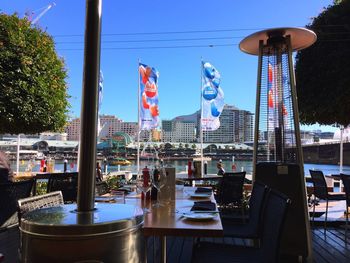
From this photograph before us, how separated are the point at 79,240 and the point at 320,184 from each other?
488 centimetres

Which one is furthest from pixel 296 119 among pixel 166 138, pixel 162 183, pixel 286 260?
pixel 166 138

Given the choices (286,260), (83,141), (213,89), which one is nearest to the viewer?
(83,141)

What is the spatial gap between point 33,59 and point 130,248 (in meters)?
4.82

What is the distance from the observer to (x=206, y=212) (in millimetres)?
2133

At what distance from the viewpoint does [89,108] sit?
3.28 feet

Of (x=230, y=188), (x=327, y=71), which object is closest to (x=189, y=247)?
(x=230, y=188)

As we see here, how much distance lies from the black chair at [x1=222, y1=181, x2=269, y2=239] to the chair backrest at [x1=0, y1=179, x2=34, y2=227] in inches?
70.0

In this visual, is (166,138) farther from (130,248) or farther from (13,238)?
(130,248)

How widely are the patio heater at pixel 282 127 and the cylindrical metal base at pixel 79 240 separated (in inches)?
113

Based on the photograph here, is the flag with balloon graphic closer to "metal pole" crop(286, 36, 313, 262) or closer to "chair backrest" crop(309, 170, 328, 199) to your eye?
"metal pole" crop(286, 36, 313, 262)

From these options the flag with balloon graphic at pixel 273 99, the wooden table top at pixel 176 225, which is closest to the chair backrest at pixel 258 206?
the wooden table top at pixel 176 225

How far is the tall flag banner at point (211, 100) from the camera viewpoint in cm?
1120

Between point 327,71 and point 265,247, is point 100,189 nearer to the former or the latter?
point 265,247

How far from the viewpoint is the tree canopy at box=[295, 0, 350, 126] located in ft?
14.2
